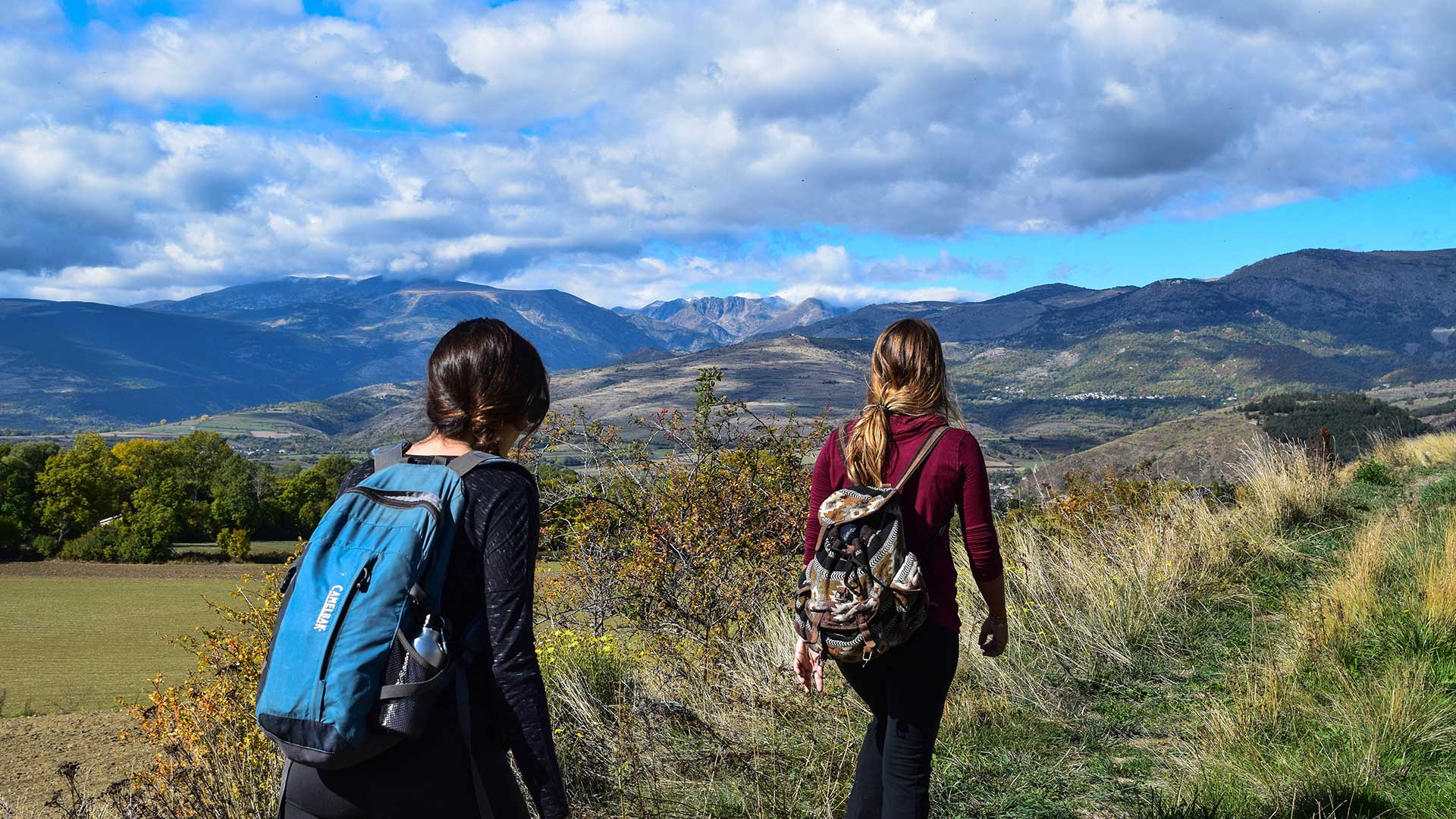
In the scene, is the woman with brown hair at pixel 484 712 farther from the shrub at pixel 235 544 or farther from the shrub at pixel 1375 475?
the shrub at pixel 235 544

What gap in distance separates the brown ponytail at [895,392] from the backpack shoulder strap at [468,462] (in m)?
1.11

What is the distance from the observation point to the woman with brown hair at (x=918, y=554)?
2.52m

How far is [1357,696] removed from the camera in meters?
3.67

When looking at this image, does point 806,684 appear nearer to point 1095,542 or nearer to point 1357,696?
point 1357,696

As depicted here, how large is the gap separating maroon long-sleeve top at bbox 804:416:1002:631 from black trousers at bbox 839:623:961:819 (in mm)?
87

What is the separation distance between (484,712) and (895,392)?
1.45 meters

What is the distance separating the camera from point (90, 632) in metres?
36.6

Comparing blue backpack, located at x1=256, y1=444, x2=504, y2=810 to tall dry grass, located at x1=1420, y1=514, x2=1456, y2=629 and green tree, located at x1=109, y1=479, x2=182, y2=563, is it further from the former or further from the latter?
green tree, located at x1=109, y1=479, x2=182, y2=563

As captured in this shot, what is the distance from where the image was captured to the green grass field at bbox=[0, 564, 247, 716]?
93.0 feet

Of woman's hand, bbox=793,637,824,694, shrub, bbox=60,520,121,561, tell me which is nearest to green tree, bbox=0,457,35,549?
shrub, bbox=60,520,121,561

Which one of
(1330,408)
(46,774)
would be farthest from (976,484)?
(1330,408)

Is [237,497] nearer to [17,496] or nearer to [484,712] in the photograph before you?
[17,496]

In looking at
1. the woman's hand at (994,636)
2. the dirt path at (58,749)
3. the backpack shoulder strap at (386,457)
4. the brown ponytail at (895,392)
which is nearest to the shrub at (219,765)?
the backpack shoulder strap at (386,457)

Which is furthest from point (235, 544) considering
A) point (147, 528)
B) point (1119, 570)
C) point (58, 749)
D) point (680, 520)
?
point (1119, 570)
